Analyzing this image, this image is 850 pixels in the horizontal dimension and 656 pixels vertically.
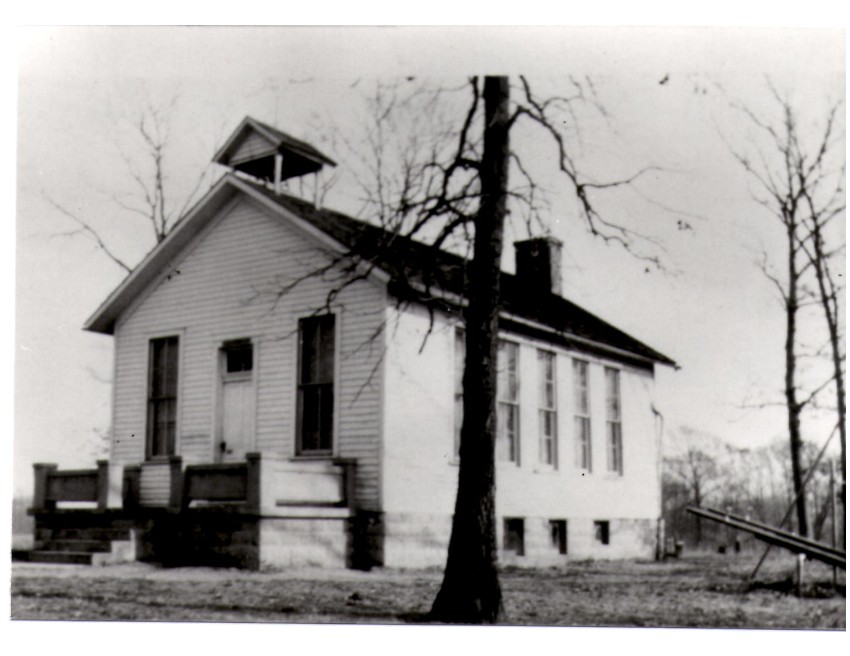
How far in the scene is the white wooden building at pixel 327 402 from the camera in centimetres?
1459

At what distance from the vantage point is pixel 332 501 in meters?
14.9

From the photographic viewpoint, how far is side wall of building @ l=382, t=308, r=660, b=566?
14.9 metres

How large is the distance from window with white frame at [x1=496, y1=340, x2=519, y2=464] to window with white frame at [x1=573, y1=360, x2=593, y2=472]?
1.47 meters

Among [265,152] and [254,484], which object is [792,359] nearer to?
[254,484]

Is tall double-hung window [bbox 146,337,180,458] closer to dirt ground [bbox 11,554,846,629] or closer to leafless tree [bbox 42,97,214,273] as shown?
leafless tree [bbox 42,97,214,273]

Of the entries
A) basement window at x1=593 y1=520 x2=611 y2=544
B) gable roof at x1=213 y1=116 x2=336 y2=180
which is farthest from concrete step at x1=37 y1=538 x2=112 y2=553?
basement window at x1=593 y1=520 x2=611 y2=544

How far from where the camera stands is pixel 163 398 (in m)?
17.3

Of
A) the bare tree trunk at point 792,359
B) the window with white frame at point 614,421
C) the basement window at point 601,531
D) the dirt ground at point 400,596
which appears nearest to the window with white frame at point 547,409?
the window with white frame at point 614,421

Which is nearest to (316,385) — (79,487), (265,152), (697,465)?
(265,152)

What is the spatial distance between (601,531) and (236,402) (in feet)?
20.7

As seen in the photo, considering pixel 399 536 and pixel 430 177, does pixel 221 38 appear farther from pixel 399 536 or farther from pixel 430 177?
pixel 399 536

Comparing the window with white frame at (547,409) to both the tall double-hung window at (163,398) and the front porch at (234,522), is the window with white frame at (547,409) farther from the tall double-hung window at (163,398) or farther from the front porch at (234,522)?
the tall double-hung window at (163,398)

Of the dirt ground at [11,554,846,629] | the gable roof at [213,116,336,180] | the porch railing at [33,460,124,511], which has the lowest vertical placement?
Answer: the dirt ground at [11,554,846,629]

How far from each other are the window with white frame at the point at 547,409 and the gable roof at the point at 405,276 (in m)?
0.36
